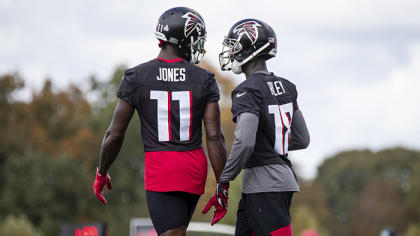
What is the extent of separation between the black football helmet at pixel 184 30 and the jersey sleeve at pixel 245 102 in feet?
2.09

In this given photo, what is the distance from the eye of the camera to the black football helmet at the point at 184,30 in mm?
7363

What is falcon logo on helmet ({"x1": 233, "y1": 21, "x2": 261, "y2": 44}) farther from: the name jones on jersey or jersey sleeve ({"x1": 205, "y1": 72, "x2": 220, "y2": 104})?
the name jones on jersey

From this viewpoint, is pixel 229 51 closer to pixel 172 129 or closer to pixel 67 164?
pixel 172 129

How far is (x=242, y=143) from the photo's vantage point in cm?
697

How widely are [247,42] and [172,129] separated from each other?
1.19 meters

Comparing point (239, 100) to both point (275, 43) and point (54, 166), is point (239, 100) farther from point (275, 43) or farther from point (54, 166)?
point (54, 166)

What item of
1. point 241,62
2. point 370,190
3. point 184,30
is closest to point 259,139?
point 241,62

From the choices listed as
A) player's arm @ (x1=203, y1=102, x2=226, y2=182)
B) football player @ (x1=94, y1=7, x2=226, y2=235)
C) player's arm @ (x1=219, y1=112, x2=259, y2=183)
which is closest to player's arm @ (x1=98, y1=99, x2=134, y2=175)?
football player @ (x1=94, y1=7, x2=226, y2=235)

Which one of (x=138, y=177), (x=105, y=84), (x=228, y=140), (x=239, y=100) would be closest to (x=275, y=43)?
(x=239, y=100)

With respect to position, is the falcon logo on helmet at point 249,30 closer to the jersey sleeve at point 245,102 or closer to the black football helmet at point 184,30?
the black football helmet at point 184,30

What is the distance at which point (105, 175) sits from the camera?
7.59 m

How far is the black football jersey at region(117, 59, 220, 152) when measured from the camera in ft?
23.3

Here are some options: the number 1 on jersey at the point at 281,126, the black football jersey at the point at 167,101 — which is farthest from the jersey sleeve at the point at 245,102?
the black football jersey at the point at 167,101

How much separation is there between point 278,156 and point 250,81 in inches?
29.9
